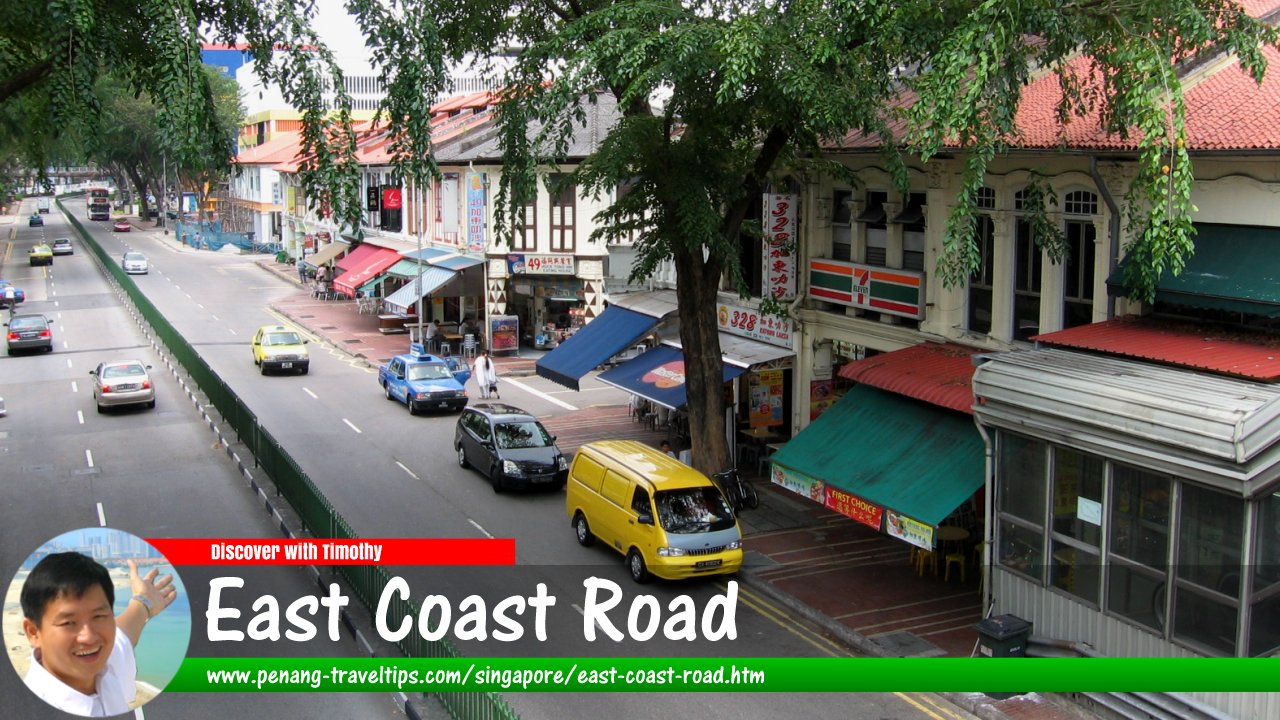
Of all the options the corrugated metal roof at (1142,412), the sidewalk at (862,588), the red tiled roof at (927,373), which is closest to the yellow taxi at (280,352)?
the sidewalk at (862,588)

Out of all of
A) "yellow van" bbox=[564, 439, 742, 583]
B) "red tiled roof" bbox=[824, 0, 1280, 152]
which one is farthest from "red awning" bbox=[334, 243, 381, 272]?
"red tiled roof" bbox=[824, 0, 1280, 152]

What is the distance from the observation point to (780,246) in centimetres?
2356

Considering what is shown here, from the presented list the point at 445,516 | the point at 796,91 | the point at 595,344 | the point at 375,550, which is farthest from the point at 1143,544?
the point at 595,344

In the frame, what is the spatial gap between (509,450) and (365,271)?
25786 millimetres

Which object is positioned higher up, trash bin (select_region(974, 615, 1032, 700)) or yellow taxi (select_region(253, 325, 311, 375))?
yellow taxi (select_region(253, 325, 311, 375))

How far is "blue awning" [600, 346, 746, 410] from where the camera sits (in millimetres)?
24703

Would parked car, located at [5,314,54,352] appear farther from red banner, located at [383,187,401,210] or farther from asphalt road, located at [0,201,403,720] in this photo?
red banner, located at [383,187,401,210]

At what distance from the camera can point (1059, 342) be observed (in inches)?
637

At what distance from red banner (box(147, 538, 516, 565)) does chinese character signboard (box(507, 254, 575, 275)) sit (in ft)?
67.8

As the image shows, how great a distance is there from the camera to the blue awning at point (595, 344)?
27750 mm

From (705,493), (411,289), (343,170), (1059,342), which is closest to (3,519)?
(343,170)

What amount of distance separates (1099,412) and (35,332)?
40.1m

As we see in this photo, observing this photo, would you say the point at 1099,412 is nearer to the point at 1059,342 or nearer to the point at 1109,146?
the point at 1059,342

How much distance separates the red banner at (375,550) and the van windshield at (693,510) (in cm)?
304
